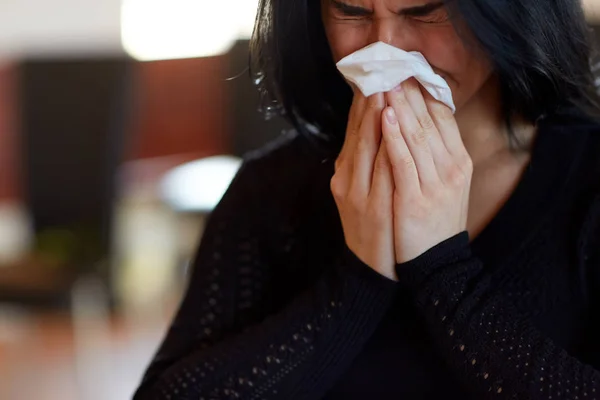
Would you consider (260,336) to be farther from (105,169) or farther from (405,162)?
(105,169)

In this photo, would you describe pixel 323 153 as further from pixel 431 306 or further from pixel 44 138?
pixel 44 138

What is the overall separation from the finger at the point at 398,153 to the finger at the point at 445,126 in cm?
4

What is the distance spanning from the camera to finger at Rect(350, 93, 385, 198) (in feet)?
2.68

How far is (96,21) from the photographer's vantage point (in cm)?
373

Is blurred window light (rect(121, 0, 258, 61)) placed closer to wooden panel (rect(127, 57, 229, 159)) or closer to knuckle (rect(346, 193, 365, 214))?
wooden panel (rect(127, 57, 229, 159))

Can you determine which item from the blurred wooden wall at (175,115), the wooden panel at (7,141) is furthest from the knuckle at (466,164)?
the wooden panel at (7,141)

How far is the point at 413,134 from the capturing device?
0.80 metres

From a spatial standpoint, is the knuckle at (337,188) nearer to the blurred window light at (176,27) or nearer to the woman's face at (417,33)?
the woman's face at (417,33)

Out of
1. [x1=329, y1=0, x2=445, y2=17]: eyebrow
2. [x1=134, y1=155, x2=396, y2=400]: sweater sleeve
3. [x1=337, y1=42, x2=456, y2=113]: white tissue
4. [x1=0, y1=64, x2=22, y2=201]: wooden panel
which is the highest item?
[x1=329, y1=0, x2=445, y2=17]: eyebrow

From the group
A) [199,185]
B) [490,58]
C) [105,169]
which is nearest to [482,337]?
[490,58]

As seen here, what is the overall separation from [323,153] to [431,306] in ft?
0.94

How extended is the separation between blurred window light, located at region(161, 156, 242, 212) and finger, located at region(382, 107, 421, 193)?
64.8 inches

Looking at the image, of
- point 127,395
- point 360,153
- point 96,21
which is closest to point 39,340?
point 127,395

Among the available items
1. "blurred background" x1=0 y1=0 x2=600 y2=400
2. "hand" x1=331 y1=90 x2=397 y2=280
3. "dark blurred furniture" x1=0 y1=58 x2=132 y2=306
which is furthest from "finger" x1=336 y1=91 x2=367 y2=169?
"dark blurred furniture" x1=0 y1=58 x2=132 y2=306
